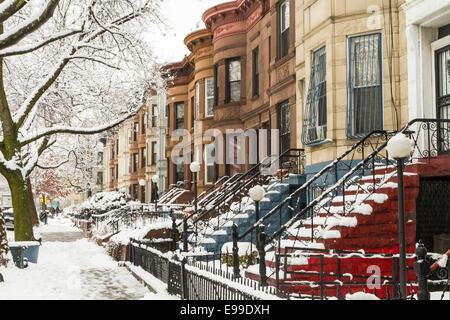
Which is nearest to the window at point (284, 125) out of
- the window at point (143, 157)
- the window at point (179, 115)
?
the window at point (179, 115)

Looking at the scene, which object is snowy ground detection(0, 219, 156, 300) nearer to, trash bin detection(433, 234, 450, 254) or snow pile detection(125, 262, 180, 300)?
snow pile detection(125, 262, 180, 300)

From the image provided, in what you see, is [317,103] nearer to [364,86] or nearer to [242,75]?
[364,86]

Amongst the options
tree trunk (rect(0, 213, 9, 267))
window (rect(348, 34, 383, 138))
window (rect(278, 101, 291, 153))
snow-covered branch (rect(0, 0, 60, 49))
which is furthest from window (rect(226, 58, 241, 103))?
snow-covered branch (rect(0, 0, 60, 49))

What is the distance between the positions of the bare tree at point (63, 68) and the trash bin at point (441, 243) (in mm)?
9021

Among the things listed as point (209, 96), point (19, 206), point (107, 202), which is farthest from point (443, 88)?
point (107, 202)

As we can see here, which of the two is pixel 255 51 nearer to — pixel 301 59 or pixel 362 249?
pixel 301 59

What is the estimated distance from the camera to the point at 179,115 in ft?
121

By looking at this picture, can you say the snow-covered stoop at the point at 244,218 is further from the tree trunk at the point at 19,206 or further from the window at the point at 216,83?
the window at the point at 216,83

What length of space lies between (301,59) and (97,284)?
8930mm

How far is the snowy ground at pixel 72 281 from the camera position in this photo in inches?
491

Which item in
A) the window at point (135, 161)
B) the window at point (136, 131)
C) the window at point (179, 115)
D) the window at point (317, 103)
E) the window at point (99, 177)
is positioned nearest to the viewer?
the window at point (317, 103)

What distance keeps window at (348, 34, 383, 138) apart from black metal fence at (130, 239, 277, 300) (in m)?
5.33
